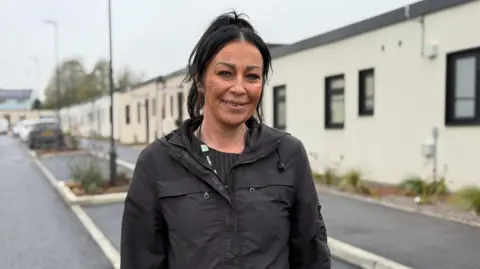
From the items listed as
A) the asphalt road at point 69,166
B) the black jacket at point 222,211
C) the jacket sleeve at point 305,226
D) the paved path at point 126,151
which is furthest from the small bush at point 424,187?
the paved path at point 126,151

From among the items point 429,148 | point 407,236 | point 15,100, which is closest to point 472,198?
point 407,236

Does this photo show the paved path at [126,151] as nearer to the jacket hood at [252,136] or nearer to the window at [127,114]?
the window at [127,114]

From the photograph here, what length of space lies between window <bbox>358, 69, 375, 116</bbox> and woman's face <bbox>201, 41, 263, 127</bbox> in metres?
11.1

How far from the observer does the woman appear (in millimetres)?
1760

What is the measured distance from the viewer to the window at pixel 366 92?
12.6 meters

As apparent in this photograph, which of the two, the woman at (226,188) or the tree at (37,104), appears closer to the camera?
the woman at (226,188)

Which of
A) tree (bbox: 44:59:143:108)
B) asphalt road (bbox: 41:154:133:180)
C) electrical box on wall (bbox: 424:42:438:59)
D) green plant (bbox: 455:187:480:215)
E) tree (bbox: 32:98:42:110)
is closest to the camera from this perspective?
green plant (bbox: 455:187:480:215)

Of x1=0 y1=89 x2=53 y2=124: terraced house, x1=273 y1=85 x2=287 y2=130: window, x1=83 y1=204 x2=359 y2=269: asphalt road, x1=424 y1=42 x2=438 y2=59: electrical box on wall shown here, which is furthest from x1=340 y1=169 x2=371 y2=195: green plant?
x1=0 y1=89 x2=53 y2=124: terraced house

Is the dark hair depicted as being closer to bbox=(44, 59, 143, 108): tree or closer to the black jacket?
the black jacket

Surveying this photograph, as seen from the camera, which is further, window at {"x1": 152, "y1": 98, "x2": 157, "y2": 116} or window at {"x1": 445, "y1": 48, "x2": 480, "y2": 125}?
window at {"x1": 152, "y1": 98, "x2": 157, "y2": 116}

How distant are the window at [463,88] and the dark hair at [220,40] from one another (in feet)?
28.3

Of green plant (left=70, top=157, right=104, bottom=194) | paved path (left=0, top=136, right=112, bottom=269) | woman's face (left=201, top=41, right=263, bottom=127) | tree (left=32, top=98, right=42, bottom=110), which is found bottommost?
paved path (left=0, top=136, right=112, bottom=269)

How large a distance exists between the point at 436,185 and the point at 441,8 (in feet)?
11.3

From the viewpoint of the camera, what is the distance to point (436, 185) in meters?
9.79
